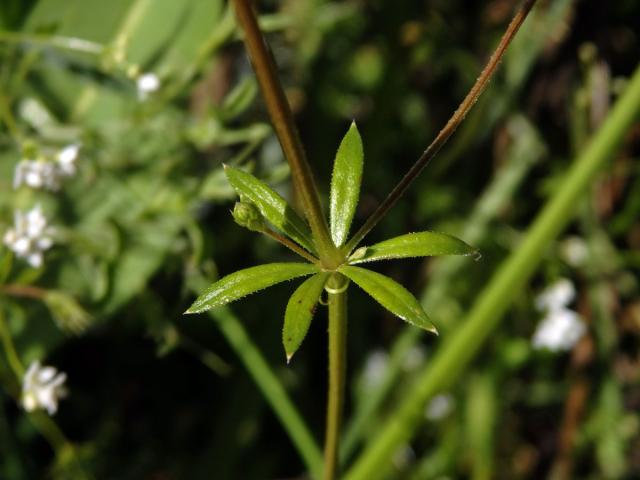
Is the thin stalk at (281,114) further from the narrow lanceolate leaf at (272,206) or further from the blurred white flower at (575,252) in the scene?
the blurred white flower at (575,252)

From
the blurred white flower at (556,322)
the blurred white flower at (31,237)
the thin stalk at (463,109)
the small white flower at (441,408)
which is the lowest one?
the small white flower at (441,408)

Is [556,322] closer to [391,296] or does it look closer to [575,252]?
[575,252]

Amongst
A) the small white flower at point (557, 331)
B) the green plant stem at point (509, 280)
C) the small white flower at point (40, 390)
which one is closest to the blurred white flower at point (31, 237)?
the small white flower at point (40, 390)

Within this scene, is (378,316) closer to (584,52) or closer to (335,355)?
(584,52)

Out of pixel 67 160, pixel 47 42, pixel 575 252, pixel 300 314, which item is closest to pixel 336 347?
pixel 300 314

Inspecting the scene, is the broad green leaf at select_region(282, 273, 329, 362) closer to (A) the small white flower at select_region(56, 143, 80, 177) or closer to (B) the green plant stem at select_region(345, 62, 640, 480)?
(A) the small white flower at select_region(56, 143, 80, 177)

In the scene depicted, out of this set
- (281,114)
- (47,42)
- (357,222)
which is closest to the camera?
(281,114)

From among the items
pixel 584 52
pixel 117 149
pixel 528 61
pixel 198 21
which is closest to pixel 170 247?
pixel 117 149
